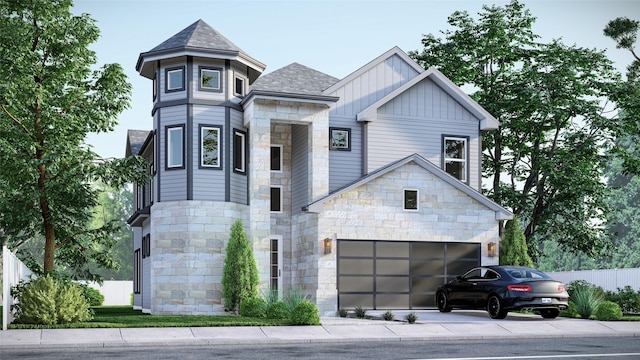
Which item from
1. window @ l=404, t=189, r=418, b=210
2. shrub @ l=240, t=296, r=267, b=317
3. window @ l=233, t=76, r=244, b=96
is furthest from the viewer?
window @ l=233, t=76, r=244, b=96

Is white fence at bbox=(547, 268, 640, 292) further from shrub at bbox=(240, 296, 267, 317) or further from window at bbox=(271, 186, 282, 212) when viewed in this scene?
shrub at bbox=(240, 296, 267, 317)

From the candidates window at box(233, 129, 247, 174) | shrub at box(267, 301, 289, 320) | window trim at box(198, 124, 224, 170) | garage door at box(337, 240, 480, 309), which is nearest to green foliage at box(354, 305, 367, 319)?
garage door at box(337, 240, 480, 309)

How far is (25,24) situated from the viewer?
24625 mm

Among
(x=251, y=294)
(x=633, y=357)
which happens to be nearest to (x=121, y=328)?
(x=251, y=294)

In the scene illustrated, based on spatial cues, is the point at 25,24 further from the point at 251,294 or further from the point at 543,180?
the point at 543,180

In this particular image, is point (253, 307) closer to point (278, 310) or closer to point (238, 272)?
point (278, 310)

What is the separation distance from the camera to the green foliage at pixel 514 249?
30.7 metres

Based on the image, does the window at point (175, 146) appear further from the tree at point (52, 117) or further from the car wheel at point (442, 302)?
the car wheel at point (442, 302)

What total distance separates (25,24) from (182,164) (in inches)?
280

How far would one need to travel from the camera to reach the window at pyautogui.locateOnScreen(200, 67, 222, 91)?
94.5 ft

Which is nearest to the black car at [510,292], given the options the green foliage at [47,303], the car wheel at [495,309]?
the car wheel at [495,309]

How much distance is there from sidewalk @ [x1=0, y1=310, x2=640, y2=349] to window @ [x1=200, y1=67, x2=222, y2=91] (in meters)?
10.1

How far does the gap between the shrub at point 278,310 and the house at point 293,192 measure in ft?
13.6

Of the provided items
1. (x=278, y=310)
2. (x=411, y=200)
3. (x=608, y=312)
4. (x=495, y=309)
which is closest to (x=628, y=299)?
(x=608, y=312)
